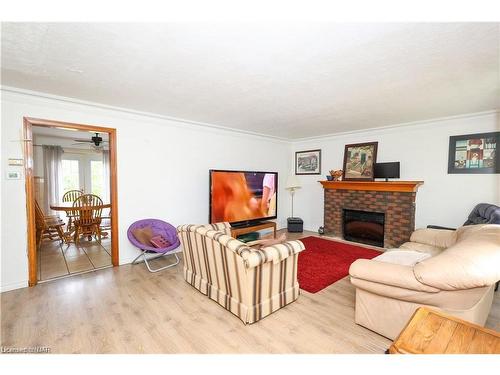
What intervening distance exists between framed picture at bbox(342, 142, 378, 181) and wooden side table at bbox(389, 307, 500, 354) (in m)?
3.90

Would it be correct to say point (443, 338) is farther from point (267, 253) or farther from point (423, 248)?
point (423, 248)

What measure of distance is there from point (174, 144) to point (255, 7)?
10.1 ft

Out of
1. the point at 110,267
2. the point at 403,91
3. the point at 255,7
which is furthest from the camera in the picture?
the point at 110,267

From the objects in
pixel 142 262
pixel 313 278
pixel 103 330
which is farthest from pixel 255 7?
pixel 142 262

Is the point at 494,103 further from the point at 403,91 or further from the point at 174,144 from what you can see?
the point at 174,144

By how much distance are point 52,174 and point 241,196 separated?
515cm

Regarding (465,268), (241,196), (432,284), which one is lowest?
(432,284)

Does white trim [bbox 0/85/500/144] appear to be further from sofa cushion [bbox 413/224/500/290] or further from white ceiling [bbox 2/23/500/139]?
sofa cushion [bbox 413/224/500/290]

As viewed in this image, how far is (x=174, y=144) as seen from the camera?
4.09 metres

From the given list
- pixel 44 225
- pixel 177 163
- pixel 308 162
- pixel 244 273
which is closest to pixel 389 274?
pixel 244 273

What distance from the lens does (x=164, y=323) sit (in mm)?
2131

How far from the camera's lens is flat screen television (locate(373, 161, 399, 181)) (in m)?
4.42

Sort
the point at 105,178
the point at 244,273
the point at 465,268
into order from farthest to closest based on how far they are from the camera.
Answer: the point at 105,178
the point at 244,273
the point at 465,268

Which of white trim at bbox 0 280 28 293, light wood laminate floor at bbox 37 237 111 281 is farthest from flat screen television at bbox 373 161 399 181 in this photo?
white trim at bbox 0 280 28 293
